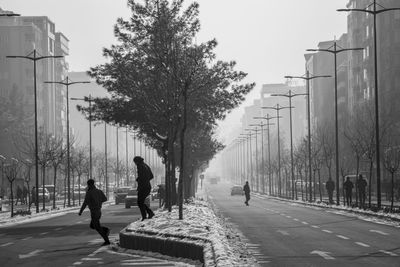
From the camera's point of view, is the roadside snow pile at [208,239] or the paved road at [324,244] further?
the paved road at [324,244]

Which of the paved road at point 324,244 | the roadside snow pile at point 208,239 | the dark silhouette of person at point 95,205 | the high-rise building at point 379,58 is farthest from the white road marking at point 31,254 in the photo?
the high-rise building at point 379,58

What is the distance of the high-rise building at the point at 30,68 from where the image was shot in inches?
6224

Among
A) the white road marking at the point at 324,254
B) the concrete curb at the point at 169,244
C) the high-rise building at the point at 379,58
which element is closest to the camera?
the concrete curb at the point at 169,244

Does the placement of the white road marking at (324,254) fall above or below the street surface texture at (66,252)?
above

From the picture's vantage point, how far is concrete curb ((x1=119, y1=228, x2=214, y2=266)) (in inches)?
685

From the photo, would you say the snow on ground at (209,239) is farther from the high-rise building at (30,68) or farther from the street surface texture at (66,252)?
the high-rise building at (30,68)

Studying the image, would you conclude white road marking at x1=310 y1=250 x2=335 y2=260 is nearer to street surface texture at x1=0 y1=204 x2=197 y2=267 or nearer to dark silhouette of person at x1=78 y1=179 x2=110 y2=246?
street surface texture at x1=0 y1=204 x2=197 y2=267

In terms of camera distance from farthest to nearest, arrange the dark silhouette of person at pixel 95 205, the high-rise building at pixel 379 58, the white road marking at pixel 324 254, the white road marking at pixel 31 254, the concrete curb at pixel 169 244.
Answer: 1. the high-rise building at pixel 379 58
2. the dark silhouette of person at pixel 95 205
3. the white road marking at pixel 31 254
4. the white road marking at pixel 324 254
5. the concrete curb at pixel 169 244

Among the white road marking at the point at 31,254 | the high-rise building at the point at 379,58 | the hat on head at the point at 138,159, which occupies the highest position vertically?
the high-rise building at the point at 379,58

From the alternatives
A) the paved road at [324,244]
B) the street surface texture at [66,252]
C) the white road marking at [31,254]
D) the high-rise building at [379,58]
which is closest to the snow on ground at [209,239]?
the paved road at [324,244]

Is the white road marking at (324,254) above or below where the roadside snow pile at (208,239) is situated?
below

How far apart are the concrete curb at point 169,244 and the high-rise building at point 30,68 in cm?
11843

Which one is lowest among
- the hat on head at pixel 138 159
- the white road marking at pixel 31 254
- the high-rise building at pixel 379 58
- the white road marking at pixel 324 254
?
the white road marking at pixel 31 254

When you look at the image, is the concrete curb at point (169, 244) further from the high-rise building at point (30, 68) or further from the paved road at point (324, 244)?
the high-rise building at point (30, 68)
